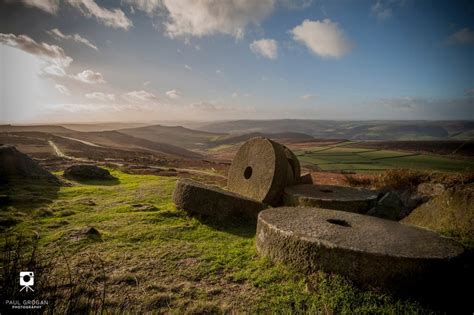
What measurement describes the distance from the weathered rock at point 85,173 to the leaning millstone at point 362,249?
11.7 metres

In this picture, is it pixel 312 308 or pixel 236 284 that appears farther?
pixel 236 284

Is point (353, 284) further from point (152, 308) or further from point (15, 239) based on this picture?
point (15, 239)

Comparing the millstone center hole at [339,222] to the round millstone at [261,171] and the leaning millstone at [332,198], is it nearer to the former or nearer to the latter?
the leaning millstone at [332,198]

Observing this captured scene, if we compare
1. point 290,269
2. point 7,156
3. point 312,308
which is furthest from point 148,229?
point 7,156

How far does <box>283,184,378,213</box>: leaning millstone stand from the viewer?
6945 millimetres

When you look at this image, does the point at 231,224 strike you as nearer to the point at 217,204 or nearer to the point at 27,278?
the point at 217,204

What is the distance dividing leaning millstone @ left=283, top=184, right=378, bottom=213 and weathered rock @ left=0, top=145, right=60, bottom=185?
10.5 metres

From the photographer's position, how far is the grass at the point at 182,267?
3.20 metres

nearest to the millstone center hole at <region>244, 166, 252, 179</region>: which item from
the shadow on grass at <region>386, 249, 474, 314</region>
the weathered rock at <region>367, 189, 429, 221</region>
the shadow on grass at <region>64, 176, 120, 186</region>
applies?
the weathered rock at <region>367, 189, 429, 221</region>

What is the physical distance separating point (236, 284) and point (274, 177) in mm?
4279

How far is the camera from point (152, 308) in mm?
3182

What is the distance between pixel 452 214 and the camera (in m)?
5.31

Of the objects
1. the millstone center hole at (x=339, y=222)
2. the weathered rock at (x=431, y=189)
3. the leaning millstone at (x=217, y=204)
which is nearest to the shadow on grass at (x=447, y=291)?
the millstone center hole at (x=339, y=222)

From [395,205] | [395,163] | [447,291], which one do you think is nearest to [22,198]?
[447,291]
